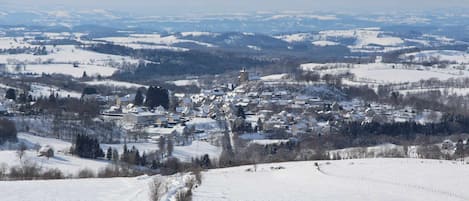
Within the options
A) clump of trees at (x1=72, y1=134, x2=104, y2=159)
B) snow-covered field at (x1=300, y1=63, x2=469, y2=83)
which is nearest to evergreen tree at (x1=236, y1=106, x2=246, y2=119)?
clump of trees at (x1=72, y1=134, x2=104, y2=159)

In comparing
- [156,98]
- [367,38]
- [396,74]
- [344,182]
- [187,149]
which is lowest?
[367,38]

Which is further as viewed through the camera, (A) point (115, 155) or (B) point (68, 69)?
(B) point (68, 69)

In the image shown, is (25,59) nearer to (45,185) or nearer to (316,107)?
(316,107)

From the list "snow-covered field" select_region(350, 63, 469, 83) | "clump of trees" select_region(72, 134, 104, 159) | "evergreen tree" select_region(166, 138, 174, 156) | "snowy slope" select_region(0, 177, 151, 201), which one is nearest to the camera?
"snowy slope" select_region(0, 177, 151, 201)

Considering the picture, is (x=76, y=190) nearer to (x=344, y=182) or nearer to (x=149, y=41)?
(x=344, y=182)

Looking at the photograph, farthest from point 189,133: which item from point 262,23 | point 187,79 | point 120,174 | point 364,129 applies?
point 262,23

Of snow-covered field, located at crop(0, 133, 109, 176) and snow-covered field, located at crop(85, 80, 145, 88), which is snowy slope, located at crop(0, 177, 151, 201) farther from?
snow-covered field, located at crop(85, 80, 145, 88)

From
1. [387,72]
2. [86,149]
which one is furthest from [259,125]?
[387,72]
